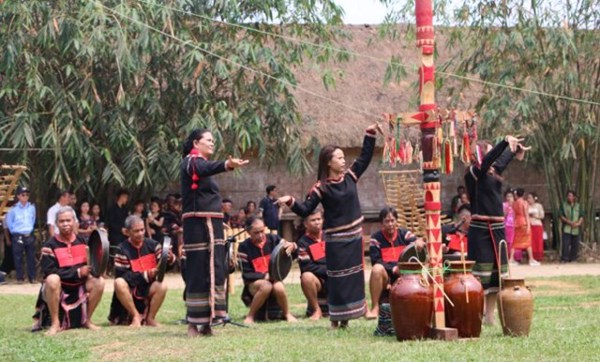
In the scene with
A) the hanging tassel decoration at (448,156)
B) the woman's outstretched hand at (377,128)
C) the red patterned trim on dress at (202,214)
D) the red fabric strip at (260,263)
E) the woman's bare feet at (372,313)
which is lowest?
the woman's bare feet at (372,313)

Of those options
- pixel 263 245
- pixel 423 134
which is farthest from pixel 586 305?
pixel 423 134

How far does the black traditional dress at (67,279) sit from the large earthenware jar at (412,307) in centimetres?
411

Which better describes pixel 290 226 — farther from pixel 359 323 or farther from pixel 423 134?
pixel 423 134

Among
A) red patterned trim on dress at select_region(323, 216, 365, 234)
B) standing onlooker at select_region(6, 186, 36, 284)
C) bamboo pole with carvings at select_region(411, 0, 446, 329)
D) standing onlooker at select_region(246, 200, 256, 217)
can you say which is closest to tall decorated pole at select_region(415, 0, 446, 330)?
bamboo pole with carvings at select_region(411, 0, 446, 329)

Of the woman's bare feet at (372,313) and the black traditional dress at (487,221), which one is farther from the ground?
the black traditional dress at (487,221)

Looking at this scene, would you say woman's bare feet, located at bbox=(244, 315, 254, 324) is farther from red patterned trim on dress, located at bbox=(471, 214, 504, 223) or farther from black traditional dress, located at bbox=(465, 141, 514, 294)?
red patterned trim on dress, located at bbox=(471, 214, 504, 223)

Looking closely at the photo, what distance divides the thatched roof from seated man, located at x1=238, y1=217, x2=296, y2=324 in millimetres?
10168

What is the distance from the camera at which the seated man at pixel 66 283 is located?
12617 mm

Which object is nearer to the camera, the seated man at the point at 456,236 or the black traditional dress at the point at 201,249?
the black traditional dress at the point at 201,249

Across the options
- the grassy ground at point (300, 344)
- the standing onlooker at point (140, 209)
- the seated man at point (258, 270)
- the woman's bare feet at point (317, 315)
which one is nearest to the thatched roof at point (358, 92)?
the standing onlooker at point (140, 209)

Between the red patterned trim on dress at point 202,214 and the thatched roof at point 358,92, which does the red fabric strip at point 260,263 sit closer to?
the red patterned trim on dress at point 202,214

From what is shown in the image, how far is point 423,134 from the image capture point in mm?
10203

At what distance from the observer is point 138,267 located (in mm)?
13172

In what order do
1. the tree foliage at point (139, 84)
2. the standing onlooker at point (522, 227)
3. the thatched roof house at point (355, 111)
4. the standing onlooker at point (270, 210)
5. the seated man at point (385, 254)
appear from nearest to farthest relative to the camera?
the seated man at point (385, 254), the tree foliage at point (139, 84), the standing onlooker at point (270, 210), the standing onlooker at point (522, 227), the thatched roof house at point (355, 111)
